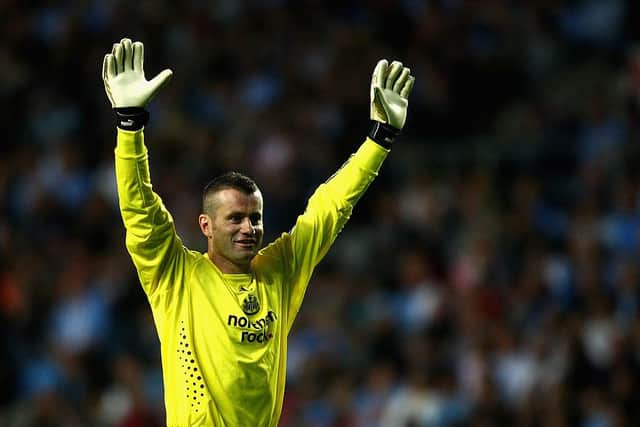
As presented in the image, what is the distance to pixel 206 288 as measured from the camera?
590 centimetres

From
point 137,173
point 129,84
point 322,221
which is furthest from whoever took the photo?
point 322,221

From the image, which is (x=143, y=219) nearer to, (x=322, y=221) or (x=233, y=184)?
(x=233, y=184)

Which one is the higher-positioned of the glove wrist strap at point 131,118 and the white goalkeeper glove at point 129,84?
the white goalkeeper glove at point 129,84

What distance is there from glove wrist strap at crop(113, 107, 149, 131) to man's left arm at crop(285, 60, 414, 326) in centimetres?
108

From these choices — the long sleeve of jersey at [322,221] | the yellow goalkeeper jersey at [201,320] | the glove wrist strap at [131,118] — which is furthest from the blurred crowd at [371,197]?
the glove wrist strap at [131,118]

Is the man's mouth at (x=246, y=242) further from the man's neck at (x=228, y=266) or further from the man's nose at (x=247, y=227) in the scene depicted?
the man's neck at (x=228, y=266)

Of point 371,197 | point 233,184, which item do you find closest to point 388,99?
point 233,184

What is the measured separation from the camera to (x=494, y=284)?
1099 centimetres

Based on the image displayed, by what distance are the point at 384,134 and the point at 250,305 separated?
1.16 meters

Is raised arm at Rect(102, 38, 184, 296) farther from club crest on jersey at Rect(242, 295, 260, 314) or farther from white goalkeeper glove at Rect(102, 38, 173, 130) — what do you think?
club crest on jersey at Rect(242, 295, 260, 314)

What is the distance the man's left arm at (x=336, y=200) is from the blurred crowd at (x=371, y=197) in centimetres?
382

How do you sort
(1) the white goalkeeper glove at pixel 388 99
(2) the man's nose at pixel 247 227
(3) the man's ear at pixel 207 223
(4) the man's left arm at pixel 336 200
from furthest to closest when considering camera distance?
1. (1) the white goalkeeper glove at pixel 388 99
2. (4) the man's left arm at pixel 336 200
3. (3) the man's ear at pixel 207 223
4. (2) the man's nose at pixel 247 227

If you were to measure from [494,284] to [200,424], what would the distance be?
5683 mm

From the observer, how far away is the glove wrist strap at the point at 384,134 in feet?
20.8
